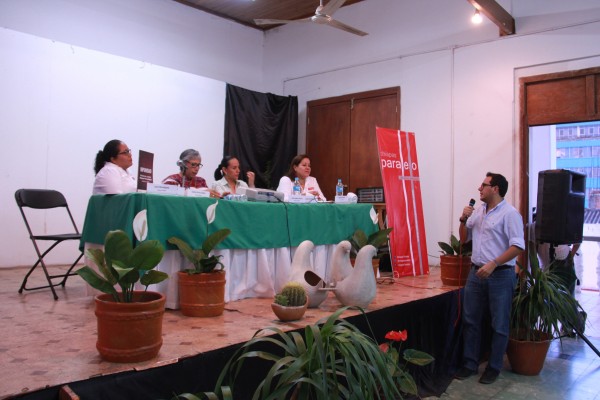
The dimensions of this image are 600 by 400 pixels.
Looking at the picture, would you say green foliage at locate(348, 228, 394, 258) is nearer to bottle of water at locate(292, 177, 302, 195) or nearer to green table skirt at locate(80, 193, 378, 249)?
green table skirt at locate(80, 193, 378, 249)

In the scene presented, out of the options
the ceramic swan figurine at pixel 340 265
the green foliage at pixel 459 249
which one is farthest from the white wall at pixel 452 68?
the ceramic swan figurine at pixel 340 265

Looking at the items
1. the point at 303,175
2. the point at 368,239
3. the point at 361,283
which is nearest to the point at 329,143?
the point at 303,175

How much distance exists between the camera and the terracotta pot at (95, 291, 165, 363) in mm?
1755

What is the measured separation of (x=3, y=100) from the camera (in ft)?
15.5

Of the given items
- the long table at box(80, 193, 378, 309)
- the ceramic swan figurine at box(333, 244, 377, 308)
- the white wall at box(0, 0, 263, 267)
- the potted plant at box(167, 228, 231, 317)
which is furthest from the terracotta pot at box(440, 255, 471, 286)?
the white wall at box(0, 0, 263, 267)

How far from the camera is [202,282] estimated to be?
8.87ft

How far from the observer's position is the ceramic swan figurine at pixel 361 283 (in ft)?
9.57

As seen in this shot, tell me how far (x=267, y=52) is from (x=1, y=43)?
3944 mm

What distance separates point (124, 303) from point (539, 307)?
9.30ft

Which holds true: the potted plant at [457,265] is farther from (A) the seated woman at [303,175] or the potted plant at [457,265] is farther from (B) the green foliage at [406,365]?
(A) the seated woman at [303,175]

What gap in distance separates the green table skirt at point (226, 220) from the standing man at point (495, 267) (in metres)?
1.14

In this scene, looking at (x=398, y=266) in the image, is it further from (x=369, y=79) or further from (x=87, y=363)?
(x=87, y=363)

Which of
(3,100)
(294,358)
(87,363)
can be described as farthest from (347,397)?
(3,100)

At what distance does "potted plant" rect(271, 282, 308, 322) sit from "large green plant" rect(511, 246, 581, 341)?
1666 mm
